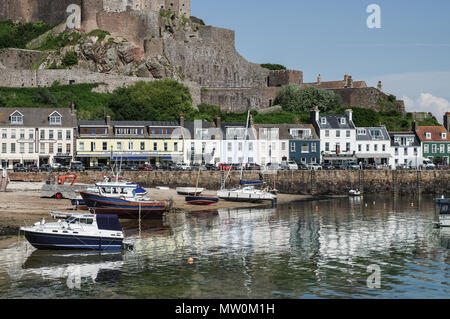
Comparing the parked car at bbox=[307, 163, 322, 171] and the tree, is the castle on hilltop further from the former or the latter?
the parked car at bbox=[307, 163, 322, 171]

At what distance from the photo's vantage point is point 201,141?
261ft

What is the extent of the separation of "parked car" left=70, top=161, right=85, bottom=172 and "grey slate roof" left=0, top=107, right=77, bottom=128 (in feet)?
21.6

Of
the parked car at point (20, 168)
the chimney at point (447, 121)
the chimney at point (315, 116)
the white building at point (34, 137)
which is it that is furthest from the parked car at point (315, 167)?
the parked car at point (20, 168)

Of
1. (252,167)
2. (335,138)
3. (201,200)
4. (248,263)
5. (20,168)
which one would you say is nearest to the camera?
(248,263)

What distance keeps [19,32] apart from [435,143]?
7300 cm

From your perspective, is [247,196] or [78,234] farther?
[247,196]

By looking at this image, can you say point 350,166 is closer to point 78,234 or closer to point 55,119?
point 55,119

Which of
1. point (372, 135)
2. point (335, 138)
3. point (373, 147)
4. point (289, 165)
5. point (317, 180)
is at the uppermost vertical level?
point (372, 135)

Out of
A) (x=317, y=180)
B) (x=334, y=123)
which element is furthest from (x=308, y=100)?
(x=317, y=180)

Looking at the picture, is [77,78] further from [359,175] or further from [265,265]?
[265,265]

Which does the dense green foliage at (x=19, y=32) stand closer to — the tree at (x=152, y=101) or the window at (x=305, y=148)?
the tree at (x=152, y=101)

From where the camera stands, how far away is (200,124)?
3226 inches

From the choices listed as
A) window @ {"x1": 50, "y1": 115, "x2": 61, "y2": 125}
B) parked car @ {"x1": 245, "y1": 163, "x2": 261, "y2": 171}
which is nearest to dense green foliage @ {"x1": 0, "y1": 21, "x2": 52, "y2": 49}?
window @ {"x1": 50, "y1": 115, "x2": 61, "y2": 125}
